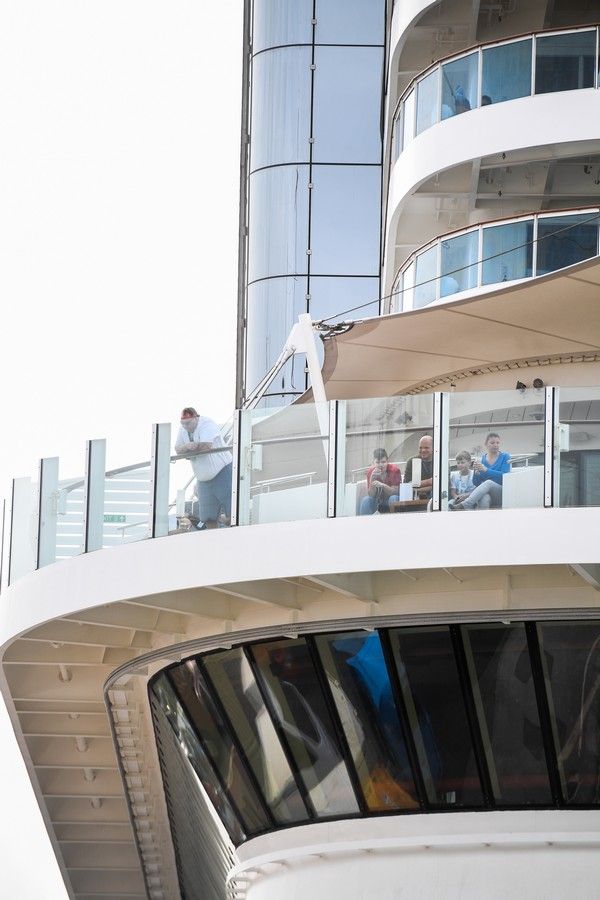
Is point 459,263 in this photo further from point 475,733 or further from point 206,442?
point 475,733

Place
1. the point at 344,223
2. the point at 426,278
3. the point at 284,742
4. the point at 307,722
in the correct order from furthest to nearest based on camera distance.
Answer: the point at 344,223 < the point at 426,278 < the point at 284,742 < the point at 307,722

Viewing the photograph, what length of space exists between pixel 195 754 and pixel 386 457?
5.32m

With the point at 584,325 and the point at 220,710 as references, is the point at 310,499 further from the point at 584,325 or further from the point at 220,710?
the point at 584,325

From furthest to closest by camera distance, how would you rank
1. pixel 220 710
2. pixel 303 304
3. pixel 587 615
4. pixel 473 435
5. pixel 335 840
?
pixel 303 304
pixel 220 710
pixel 335 840
pixel 587 615
pixel 473 435

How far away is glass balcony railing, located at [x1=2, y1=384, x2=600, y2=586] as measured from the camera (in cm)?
1251

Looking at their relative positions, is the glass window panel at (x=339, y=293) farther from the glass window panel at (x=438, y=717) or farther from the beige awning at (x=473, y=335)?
the glass window panel at (x=438, y=717)

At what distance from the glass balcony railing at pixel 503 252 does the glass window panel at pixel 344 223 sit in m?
12.9

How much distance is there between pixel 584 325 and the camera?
18.2 metres

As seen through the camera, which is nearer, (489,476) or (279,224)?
(489,476)

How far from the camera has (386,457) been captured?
42.7ft

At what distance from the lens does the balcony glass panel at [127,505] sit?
1440 centimetres

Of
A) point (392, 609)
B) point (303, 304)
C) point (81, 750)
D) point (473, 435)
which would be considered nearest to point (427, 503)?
point (473, 435)

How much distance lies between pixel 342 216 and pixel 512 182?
13.2m

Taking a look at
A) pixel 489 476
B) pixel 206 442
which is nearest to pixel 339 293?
pixel 206 442
